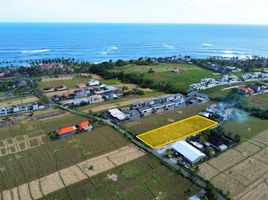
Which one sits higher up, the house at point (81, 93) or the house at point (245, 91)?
the house at point (245, 91)

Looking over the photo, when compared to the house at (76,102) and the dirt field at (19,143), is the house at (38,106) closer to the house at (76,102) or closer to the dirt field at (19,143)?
the house at (76,102)

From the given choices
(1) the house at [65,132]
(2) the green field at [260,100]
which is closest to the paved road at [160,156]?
(1) the house at [65,132]

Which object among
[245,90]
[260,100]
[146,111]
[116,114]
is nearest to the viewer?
[116,114]

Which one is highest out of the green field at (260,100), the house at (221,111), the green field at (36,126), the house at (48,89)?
the house at (221,111)

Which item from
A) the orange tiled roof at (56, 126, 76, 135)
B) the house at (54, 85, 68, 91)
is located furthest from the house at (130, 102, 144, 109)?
the house at (54, 85, 68, 91)

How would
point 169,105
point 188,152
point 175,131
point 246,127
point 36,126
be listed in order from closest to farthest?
point 188,152 < point 175,131 < point 246,127 < point 36,126 < point 169,105

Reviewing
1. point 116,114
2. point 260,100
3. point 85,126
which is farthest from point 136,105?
point 260,100

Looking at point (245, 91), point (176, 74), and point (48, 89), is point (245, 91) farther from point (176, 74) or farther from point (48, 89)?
point (48, 89)
